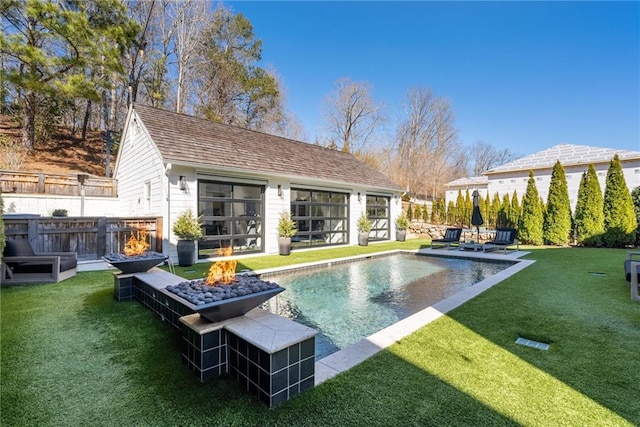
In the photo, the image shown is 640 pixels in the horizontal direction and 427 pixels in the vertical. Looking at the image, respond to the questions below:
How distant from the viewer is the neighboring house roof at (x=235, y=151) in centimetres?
895

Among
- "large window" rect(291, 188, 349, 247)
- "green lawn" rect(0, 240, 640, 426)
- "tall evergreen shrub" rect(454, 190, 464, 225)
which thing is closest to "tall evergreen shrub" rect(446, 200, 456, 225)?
"tall evergreen shrub" rect(454, 190, 464, 225)

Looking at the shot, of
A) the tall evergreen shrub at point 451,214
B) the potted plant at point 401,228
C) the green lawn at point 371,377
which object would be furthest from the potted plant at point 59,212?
the tall evergreen shrub at point 451,214

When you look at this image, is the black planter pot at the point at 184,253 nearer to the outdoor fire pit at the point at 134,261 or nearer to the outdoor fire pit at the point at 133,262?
the outdoor fire pit at the point at 134,261

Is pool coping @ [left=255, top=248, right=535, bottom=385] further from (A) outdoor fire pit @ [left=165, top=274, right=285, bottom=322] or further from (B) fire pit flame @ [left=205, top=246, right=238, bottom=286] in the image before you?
(B) fire pit flame @ [left=205, top=246, right=238, bottom=286]

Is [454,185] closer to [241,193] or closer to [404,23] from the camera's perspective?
[404,23]

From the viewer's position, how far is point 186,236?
816 cm

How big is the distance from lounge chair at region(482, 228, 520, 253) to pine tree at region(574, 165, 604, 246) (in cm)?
384

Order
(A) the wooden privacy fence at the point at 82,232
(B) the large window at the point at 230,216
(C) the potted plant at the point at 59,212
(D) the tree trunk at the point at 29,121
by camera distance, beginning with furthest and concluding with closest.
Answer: (D) the tree trunk at the point at 29,121, (C) the potted plant at the point at 59,212, (B) the large window at the point at 230,216, (A) the wooden privacy fence at the point at 82,232

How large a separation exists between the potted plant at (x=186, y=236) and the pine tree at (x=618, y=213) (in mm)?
15237

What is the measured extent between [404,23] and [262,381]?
54.6ft

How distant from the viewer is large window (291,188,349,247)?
11.9m

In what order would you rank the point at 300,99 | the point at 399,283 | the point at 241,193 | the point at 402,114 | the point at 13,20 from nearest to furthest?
the point at 399,283, the point at 241,193, the point at 13,20, the point at 300,99, the point at 402,114

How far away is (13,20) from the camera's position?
44.2 ft

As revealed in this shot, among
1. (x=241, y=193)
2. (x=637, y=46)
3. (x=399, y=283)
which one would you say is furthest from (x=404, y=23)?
(x=399, y=283)
